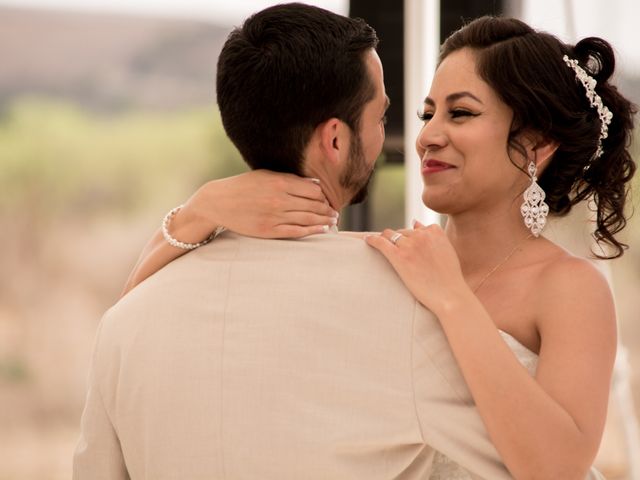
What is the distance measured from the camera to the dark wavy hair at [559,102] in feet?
6.61

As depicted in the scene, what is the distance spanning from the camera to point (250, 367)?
144 cm

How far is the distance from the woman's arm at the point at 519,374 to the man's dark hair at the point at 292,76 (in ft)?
0.71

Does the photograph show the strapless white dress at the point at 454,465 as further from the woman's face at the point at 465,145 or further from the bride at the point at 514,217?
the woman's face at the point at 465,145

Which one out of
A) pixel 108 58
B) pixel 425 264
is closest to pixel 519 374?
pixel 425 264

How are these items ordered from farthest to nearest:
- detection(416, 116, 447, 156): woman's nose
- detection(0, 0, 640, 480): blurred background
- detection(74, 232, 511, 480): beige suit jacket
A: detection(0, 0, 640, 480): blurred background, detection(416, 116, 447, 156): woman's nose, detection(74, 232, 511, 480): beige suit jacket

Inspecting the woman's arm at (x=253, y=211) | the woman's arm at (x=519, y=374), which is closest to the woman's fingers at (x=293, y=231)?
the woman's arm at (x=253, y=211)

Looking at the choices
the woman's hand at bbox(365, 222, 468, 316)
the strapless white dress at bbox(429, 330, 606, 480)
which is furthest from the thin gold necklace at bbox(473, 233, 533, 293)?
the woman's hand at bbox(365, 222, 468, 316)

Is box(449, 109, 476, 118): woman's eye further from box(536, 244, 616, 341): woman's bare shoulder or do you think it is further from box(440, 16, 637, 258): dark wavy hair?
box(536, 244, 616, 341): woman's bare shoulder

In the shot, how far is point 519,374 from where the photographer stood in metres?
1.53

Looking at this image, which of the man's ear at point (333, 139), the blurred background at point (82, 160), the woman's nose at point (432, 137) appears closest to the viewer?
the man's ear at point (333, 139)

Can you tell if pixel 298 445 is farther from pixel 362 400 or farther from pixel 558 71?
pixel 558 71

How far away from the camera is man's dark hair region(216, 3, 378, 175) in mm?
1496

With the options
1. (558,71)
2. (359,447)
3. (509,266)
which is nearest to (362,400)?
(359,447)

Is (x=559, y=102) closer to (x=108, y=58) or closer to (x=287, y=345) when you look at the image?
(x=287, y=345)
